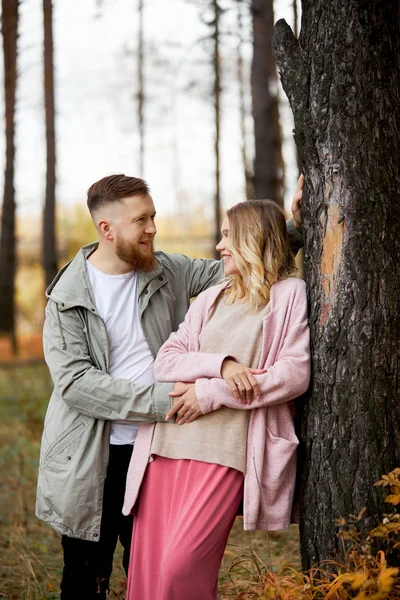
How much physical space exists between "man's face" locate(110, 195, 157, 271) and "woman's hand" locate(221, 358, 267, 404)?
0.88 meters

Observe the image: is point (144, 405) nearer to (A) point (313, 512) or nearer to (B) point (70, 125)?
(A) point (313, 512)

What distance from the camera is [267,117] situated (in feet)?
33.2

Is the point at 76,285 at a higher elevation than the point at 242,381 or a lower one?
higher

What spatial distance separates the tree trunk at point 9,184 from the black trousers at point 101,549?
9.80 m

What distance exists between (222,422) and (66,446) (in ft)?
2.95

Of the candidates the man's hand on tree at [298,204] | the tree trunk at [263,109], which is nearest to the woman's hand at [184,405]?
the man's hand on tree at [298,204]

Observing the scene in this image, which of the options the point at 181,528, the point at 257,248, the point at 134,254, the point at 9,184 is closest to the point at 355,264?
the point at 257,248

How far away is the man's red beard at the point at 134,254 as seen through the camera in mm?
3826

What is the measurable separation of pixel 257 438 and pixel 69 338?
115cm

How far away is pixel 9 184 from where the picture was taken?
16922 mm

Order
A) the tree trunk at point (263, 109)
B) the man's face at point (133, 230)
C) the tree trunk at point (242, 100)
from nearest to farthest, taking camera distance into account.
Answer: the man's face at point (133, 230) < the tree trunk at point (263, 109) < the tree trunk at point (242, 100)

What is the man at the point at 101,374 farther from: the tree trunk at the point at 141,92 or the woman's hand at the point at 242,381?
the tree trunk at the point at 141,92

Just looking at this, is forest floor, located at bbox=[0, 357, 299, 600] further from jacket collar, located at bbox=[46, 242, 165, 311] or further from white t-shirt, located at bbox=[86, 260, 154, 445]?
jacket collar, located at bbox=[46, 242, 165, 311]

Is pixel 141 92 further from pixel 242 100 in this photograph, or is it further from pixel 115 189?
pixel 115 189
